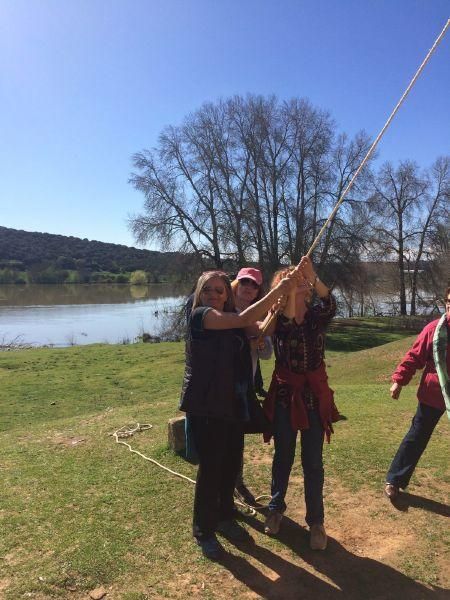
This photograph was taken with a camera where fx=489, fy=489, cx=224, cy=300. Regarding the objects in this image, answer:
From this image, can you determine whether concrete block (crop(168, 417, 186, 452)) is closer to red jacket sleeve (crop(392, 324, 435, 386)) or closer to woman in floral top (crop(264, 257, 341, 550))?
woman in floral top (crop(264, 257, 341, 550))

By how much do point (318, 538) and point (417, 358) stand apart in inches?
63.7

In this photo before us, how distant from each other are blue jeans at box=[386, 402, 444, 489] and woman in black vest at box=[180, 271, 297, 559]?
57.9 inches

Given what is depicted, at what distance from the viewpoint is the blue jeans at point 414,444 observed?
3990 mm

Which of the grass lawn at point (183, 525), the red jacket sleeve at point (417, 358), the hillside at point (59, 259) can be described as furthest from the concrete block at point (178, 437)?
the hillside at point (59, 259)

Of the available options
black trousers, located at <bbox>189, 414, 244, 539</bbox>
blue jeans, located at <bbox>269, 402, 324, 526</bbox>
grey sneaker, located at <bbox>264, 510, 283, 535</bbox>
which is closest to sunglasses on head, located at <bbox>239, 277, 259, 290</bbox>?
blue jeans, located at <bbox>269, 402, 324, 526</bbox>

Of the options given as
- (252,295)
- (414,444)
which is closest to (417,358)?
(414,444)

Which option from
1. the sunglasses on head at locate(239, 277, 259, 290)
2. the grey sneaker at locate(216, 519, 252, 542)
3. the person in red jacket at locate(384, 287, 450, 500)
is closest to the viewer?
the grey sneaker at locate(216, 519, 252, 542)

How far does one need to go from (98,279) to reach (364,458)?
10097cm

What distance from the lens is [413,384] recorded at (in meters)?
11.6

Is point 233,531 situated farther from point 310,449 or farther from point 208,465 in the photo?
point 310,449

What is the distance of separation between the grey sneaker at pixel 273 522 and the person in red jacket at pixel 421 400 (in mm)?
1083

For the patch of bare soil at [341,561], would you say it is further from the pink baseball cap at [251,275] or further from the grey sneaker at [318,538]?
the pink baseball cap at [251,275]

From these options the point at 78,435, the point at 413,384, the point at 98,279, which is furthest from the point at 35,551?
the point at 98,279

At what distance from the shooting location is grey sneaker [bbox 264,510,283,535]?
11.9 feet
